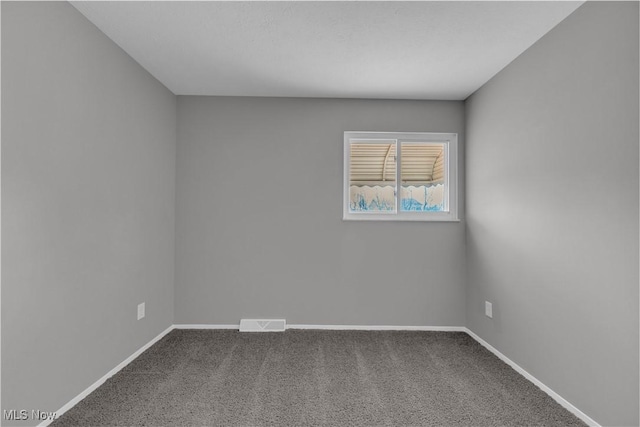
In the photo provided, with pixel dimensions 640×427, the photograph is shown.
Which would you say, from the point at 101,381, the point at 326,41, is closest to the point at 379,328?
the point at 101,381

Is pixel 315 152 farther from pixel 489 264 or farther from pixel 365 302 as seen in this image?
pixel 489 264

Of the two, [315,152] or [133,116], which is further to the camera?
[315,152]

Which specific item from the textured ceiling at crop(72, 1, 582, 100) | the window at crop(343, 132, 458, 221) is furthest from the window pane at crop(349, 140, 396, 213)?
the textured ceiling at crop(72, 1, 582, 100)

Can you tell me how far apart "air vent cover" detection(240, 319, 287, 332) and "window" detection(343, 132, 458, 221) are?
4.52ft

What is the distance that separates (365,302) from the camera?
3.73 m

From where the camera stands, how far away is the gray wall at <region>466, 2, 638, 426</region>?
5.90 ft

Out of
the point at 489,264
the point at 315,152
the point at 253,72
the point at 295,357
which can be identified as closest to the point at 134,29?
the point at 253,72

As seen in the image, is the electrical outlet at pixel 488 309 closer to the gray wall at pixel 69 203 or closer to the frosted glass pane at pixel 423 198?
the frosted glass pane at pixel 423 198

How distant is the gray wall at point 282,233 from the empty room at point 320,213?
23 millimetres

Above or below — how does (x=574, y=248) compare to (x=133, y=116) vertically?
below

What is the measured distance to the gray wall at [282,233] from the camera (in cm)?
371

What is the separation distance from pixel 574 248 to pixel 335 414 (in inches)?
69.4

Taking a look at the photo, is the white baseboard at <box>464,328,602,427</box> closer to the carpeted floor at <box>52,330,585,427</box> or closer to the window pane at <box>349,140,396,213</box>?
the carpeted floor at <box>52,330,585,427</box>

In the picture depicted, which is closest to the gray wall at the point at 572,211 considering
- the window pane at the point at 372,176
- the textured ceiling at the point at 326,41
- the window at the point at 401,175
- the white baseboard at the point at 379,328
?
the textured ceiling at the point at 326,41
